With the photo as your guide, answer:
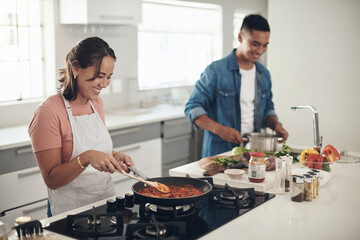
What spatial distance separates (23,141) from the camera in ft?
10.1

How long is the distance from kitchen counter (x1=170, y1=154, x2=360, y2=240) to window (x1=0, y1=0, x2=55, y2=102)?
2.62 meters

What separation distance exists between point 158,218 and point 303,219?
21.1 inches

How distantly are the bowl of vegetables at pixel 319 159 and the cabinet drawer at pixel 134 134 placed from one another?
1702mm

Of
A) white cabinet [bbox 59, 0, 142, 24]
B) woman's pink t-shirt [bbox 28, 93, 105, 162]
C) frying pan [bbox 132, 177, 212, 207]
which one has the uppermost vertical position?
white cabinet [bbox 59, 0, 142, 24]

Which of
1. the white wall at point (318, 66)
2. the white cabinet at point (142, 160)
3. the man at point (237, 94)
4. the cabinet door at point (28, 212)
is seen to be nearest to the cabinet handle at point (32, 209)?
the cabinet door at point (28, 212)

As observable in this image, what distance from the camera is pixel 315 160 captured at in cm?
242

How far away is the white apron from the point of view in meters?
2.09

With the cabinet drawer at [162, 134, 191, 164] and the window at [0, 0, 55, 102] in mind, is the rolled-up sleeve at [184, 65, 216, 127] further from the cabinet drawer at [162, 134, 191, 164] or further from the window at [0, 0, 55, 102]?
the window at [0, 0, 55, 102]

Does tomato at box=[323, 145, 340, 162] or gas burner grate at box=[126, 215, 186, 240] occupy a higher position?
tomato at box=[323, 145, 340, 162]

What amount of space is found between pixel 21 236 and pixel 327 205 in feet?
3.88

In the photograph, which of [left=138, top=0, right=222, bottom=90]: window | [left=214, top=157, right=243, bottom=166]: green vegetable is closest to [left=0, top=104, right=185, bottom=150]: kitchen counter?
[left=138, top=0, right=222, bottom=90]: window

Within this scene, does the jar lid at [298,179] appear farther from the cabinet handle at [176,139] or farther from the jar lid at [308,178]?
the cabinet handle at [176,139]

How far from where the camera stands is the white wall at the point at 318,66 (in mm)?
4270

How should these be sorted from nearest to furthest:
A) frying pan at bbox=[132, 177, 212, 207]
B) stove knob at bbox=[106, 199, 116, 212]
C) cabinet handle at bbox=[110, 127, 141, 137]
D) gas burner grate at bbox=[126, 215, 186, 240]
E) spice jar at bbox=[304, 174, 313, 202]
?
gas burner grate at bbox=[126, 215, 186, 240] → frying pan at bbox=[132, 177, 212, 207] → stove knob at bbox=[106, 199, 116, 212] → spice jar at bbox=[304, 174, 313, 202] → cabinet handle at bbox=[110, 127, 141, 137]
